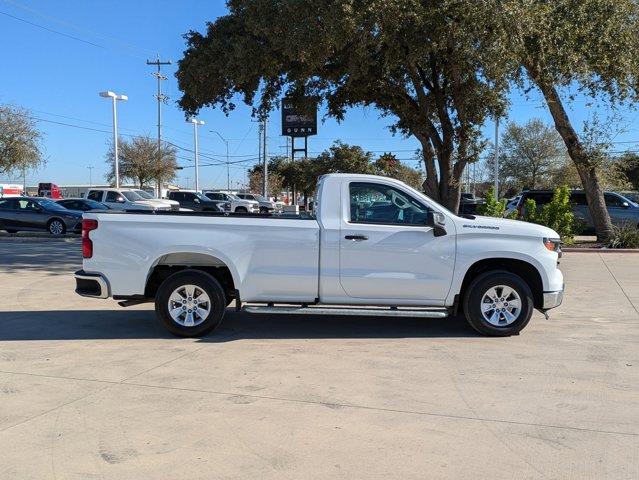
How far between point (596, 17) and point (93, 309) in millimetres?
13155

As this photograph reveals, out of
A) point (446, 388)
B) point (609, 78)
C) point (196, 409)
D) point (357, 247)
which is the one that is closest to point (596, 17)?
point (609, 78)

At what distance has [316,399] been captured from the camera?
4.97m

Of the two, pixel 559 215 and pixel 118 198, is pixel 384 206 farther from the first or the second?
pixel 118 198

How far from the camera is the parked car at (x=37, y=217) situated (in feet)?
70.2

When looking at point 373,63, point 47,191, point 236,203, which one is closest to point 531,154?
point 236,203

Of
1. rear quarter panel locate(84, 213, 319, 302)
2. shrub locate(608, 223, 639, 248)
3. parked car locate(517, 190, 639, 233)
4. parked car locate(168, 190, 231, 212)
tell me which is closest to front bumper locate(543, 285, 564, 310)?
rear quarter panel locate(84, 213, 319, 302)

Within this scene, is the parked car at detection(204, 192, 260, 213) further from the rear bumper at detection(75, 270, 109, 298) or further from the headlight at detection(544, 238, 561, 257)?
the headlight at detection(544, 238, 561, 257)

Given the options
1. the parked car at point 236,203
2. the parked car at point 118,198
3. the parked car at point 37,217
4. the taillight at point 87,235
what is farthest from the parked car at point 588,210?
the parked car at point 236,203

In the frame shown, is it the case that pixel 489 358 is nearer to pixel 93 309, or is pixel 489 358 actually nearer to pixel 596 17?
pixel 93 309

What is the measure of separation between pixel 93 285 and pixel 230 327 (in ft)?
5.92

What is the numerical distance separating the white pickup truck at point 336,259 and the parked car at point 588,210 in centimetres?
1523

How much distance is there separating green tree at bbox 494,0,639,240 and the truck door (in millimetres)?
7873

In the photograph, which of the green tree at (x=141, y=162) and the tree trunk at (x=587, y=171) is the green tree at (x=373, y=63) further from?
the green tree at (x=141, y=162)

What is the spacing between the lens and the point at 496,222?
23.1 feet
